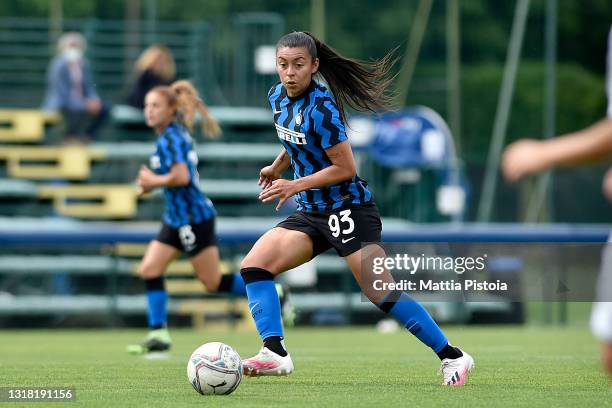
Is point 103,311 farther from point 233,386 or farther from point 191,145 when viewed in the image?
point 233,386

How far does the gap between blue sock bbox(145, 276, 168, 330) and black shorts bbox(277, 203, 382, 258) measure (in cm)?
301

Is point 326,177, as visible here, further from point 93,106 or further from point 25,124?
point 25,124

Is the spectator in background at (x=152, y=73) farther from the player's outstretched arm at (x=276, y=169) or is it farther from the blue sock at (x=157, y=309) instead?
the player's outstretched arm at (x=276, y=169)

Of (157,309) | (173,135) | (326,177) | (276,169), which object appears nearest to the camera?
(326,177)

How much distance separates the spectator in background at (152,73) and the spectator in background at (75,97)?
0.89 meters

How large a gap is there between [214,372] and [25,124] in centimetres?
1353

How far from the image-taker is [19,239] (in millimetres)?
15617

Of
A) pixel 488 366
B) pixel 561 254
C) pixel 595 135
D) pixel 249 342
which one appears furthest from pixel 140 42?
pixel 595 135

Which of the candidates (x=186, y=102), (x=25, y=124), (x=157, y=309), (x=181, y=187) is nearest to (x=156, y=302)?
(x=157, y=309)

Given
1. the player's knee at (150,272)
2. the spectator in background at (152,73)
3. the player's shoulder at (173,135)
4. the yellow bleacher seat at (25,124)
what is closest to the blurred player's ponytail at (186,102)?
the player's shoulder at (173,135)

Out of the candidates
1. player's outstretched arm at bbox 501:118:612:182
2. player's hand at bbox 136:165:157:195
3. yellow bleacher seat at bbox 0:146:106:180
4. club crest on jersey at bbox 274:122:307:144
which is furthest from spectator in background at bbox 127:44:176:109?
player's outstretched arm at bbox 501:118:612:182

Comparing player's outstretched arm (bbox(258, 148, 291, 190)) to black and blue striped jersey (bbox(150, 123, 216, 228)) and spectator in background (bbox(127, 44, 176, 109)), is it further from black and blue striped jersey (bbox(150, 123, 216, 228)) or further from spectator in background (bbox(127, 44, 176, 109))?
spectator in background (bbox(127, 44, 176, 109))

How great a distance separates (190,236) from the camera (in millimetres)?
11109

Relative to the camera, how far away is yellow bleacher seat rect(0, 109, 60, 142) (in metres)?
20.2
